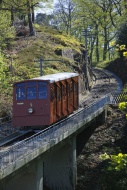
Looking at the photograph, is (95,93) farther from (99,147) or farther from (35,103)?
(35,103)

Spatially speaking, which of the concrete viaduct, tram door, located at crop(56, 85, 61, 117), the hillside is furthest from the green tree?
tram door, located at crop(56, 85, 61, 117)

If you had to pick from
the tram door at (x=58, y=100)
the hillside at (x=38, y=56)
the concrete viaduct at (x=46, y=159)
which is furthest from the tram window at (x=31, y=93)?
the hillside at (x=38, y=56)

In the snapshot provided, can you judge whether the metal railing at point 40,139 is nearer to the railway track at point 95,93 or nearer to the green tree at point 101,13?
the railway track at point 95,93

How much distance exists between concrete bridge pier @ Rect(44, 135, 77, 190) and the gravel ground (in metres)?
0.76

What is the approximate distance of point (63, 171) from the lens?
23.9 meters

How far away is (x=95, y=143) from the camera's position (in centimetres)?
2884

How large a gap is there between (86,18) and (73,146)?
4971 centimetres

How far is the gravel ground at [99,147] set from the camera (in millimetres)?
23922

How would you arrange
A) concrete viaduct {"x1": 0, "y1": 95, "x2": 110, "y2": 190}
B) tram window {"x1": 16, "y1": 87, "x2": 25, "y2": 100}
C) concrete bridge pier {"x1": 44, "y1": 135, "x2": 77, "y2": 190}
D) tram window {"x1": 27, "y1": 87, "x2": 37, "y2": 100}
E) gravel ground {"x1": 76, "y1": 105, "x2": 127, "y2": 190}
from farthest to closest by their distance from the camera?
1. gravel ground {"x1": 76, "y1": 105, "x2": 127, "y2": 190}
2. concrete bridge pier {"x1": 44, "y1": 135, "x2": 77, "y2": 190}
3. tram window {"x1": 16, "y1": 87, "x2": 25, "y2": 100}
4. tram window {"x1": 27, "y1": 87, "x2": 37, "y2": 100}
5. concrete viaduct {"x1": 0, "y1": 95, "x2": 110, "y2": 190}

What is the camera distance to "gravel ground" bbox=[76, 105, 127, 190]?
78.5ft

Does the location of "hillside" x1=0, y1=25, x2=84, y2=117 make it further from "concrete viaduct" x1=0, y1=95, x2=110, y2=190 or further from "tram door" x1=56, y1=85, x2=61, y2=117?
"tram door" x1=56, y1=85, x2=61, y2=117

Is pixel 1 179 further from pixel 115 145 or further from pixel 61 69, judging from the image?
pixel 61 69

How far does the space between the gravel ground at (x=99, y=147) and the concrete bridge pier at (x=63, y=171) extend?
2.49ft

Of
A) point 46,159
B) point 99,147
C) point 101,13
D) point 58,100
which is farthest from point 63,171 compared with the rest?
point 101,13
